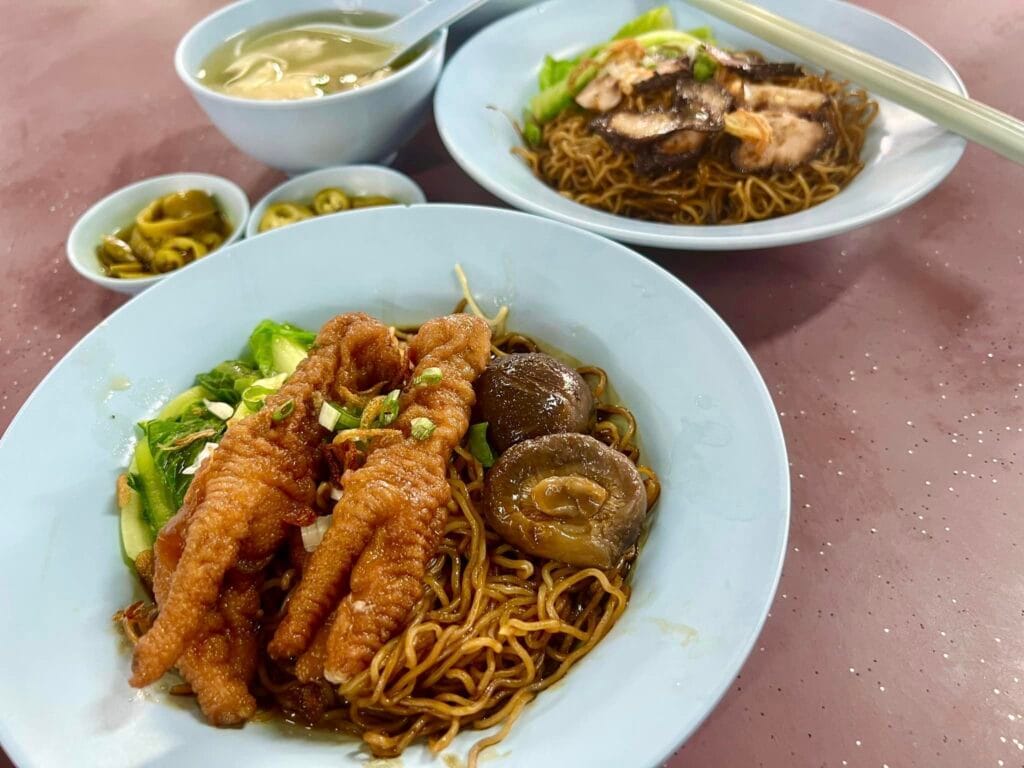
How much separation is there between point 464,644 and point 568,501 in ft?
1.40

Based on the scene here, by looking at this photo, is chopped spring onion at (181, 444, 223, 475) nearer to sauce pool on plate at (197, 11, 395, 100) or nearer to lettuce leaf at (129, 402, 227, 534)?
lettuce leaf at (129, 402, 227, 534)

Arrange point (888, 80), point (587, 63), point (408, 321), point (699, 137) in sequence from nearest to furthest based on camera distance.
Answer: point (408, 321)
point (888, 80)
point (699, 137)
point (587, 63)

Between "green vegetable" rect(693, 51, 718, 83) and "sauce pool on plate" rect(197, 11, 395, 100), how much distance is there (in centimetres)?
135

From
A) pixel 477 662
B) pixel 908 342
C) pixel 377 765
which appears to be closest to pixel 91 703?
pixel 377 765

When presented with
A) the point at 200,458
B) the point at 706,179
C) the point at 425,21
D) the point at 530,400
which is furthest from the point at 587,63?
the point at 200,458

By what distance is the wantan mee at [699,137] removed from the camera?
2881 mm

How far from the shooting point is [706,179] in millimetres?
2914

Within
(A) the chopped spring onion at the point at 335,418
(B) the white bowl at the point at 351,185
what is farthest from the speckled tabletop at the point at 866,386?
(A) the chopped spring onion at the point at 335,418

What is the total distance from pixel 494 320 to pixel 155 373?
1053mm

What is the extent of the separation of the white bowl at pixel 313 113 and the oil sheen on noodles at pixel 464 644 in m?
1.63

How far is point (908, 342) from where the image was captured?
2.42 m

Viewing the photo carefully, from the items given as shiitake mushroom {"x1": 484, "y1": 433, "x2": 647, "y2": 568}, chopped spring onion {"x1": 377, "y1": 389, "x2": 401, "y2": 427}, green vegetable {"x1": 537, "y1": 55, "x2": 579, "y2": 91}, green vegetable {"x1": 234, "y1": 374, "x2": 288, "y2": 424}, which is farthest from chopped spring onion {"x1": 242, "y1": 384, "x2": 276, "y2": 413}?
green vegetable {"x1": 537, "y1": 55, "x2": 579, "y2": 91}

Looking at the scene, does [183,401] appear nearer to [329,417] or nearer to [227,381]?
[227,381]

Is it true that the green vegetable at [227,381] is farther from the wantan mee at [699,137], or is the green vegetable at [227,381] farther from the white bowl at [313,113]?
the wantan mee at [699,137]
